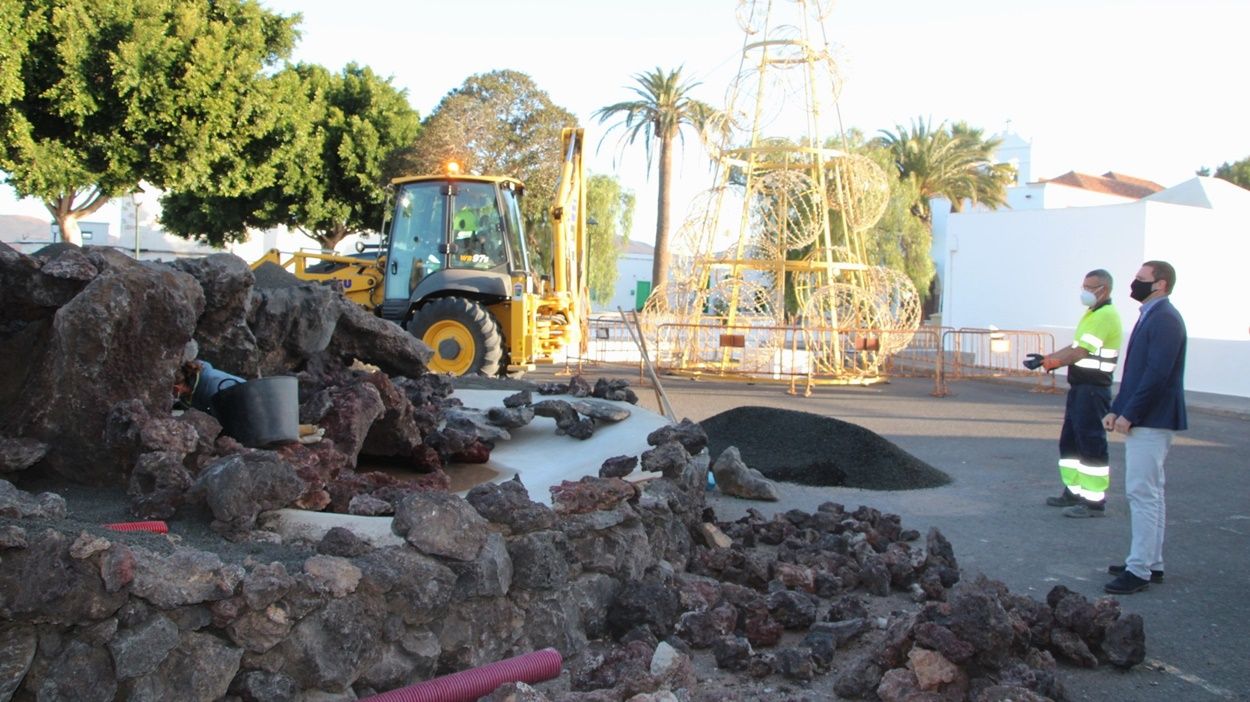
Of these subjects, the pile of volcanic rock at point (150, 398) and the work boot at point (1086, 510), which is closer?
the pile of volcanic rock at point (150, 398)

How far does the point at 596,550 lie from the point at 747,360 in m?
15.4

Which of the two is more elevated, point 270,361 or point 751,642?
point 270,361

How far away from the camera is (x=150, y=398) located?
15.8ft

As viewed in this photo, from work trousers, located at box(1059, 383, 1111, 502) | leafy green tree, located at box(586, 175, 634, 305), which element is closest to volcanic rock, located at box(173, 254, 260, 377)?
work trousers, located at box(1059, 383, 1111, 502)

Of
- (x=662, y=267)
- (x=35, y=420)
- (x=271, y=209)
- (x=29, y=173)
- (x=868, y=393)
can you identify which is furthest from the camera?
(x=662, y=267)

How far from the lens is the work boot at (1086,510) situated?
834 cm

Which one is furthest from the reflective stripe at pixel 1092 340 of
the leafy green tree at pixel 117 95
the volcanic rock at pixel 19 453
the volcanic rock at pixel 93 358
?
the leafy green tree at pixel 117 95

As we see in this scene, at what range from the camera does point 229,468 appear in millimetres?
4277

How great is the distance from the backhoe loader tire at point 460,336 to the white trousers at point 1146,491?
31.7 feet

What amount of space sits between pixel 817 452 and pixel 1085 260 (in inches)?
812

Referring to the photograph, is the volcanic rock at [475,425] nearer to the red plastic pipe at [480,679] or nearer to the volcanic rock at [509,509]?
the volcanic rock at [509,509]

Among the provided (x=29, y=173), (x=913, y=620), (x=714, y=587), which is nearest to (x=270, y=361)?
(x=714, y=587)

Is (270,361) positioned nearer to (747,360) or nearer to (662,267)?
(747,360)

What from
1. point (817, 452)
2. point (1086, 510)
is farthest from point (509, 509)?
point (817, 452)
